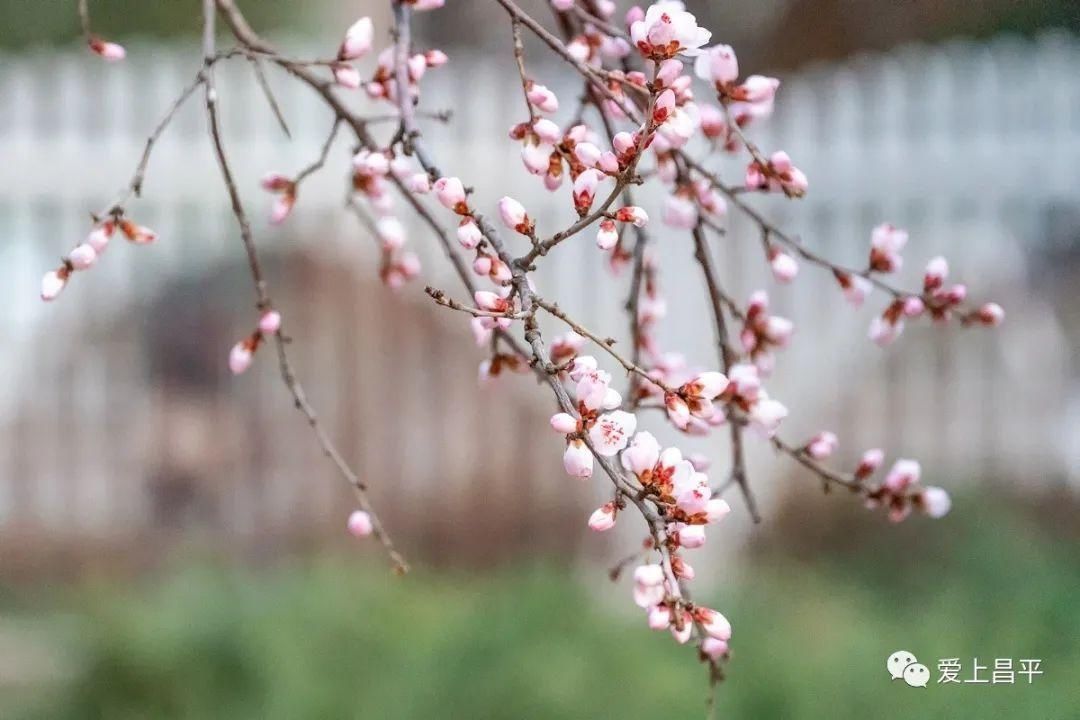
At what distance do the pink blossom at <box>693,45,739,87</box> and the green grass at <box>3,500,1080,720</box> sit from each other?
1202 mm

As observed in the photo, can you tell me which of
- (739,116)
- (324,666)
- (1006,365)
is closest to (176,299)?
(324,666)

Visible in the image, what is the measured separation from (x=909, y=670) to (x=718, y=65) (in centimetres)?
116

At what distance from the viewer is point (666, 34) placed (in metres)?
0.52

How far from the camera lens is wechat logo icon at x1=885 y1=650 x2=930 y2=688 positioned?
5.15 ft

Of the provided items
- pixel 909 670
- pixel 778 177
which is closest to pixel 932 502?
pixel 778 177

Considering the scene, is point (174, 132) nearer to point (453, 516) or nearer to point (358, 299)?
point (358, 299)

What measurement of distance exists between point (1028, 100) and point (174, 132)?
259 cm

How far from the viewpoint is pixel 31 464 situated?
134 inches

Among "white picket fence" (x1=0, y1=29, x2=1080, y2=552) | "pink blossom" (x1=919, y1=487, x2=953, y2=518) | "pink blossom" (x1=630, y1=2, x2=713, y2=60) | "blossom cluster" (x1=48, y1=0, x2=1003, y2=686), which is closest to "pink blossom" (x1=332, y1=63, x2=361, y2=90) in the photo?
"blossom cluster" (x1=48, y1=0, x2=1003, y2=686)

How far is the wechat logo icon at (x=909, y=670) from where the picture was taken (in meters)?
1.57

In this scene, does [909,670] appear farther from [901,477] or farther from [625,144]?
[625,144]

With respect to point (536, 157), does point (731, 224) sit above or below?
above

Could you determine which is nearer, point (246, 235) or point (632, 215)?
point (632, 215)

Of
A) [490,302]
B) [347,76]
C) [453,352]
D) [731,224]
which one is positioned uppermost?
[731,224]
